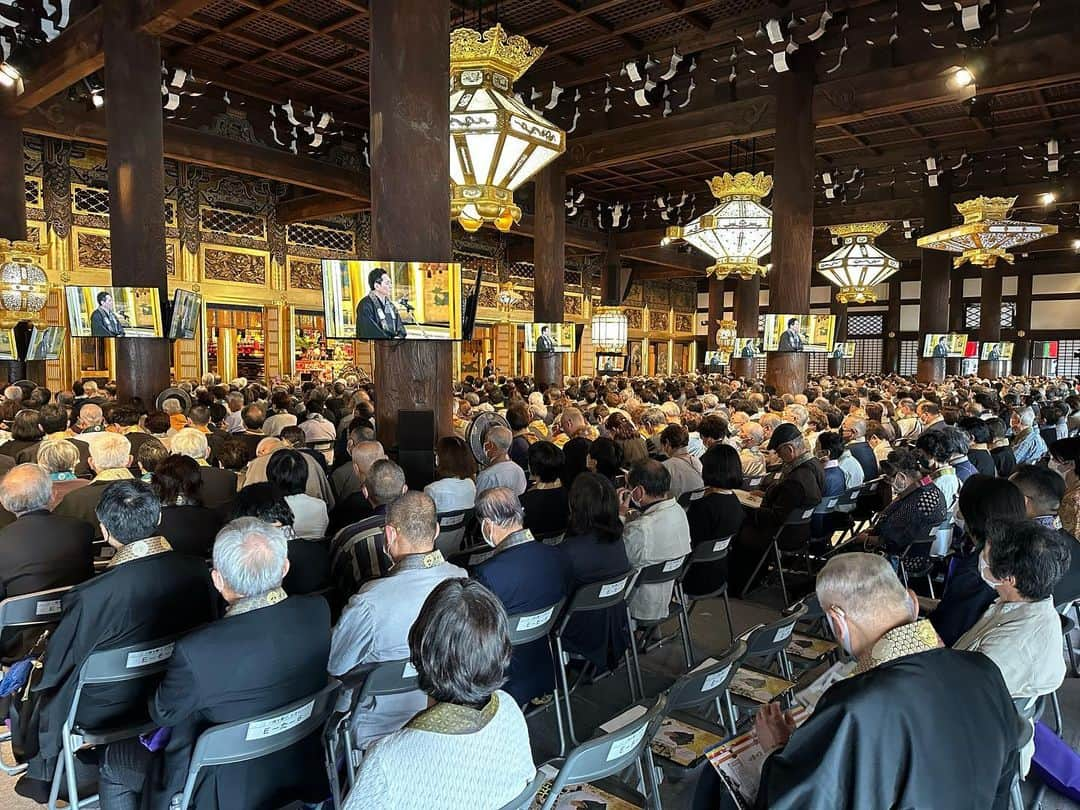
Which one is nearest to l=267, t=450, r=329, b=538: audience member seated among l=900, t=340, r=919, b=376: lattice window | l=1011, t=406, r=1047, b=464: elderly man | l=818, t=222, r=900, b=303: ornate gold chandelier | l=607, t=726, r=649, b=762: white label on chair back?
l=607, t=726, r=649, b=762: white label on chair back

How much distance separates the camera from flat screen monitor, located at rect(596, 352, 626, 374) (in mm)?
23027

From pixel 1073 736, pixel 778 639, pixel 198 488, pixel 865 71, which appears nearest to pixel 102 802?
pixel 198 488

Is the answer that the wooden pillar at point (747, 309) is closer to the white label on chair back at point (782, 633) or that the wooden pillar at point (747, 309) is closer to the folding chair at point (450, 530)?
the folding chair at point (450, 530)

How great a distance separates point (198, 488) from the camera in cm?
381

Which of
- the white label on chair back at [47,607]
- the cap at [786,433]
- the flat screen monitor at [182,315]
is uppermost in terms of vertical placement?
the flat screen monitor at [182,315]

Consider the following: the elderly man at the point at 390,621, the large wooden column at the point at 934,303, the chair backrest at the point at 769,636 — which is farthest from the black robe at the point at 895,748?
the large wooden column at the point at 934,303

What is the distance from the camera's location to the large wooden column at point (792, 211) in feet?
35.3

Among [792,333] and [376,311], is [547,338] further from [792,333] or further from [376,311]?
[376,311]

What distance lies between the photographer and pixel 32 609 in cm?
268

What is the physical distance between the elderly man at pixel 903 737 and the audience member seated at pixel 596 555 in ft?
5.88

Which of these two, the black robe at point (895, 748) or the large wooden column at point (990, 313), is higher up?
the large wooden column at point (990, 313)

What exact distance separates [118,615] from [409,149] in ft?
13.1

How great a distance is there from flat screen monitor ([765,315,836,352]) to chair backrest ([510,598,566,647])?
31.2ft

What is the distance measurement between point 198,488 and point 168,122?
1053 centimetres
